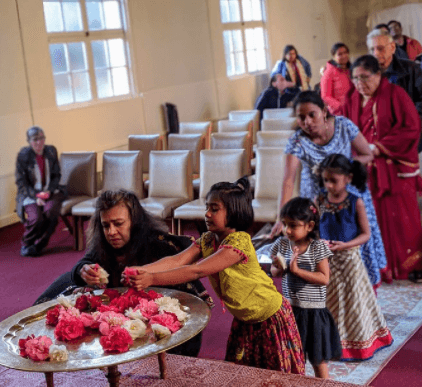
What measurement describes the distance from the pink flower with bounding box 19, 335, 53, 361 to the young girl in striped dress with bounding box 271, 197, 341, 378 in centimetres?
139

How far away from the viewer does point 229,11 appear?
12.5 meters

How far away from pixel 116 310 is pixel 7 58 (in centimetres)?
627

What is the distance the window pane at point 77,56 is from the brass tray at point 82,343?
7007 mm

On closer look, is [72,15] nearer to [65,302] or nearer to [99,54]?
[99,54]

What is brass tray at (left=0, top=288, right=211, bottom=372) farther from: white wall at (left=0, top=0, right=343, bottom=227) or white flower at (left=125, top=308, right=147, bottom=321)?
white wall at (left=0, top=0, right=343, bottom=227)

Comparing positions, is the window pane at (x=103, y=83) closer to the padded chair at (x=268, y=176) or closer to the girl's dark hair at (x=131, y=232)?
the padded chair at (x=268, y=176)

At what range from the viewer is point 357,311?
3.90 m

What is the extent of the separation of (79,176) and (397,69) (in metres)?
3.19

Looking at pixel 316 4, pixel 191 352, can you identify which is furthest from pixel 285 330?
pixel 316 4

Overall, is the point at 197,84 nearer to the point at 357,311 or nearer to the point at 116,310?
the point at 357,311

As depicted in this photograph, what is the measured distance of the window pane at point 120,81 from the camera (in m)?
9.92

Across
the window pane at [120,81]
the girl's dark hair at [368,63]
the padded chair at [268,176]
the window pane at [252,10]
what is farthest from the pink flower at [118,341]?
the window pane at [252,10]

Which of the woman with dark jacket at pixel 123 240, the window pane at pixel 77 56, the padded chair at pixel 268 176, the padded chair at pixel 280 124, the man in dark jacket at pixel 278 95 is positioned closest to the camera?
the woman with dark jacket at pixel 123 240

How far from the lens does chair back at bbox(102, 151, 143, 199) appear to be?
6.64 metres
